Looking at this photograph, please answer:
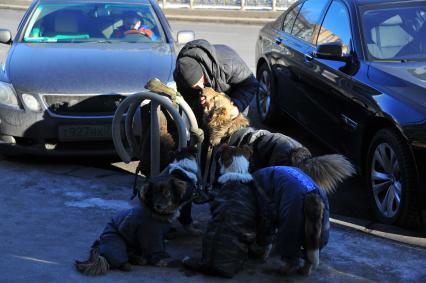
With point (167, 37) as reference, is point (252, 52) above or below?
below

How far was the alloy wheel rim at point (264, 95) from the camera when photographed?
7.85 metres

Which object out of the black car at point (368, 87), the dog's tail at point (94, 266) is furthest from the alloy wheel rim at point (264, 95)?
the dog's tail at point (94, 266)

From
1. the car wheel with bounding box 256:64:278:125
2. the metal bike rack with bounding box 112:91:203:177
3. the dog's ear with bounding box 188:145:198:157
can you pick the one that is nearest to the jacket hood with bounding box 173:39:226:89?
the metal bike rack with bounding box 112:91:203:177

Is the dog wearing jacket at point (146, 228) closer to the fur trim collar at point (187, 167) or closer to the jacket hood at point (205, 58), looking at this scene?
Result: the fur trim collar at point (187, 167)

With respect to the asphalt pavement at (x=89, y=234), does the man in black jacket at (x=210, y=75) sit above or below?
above

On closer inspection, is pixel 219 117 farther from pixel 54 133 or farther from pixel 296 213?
pixel 54 133

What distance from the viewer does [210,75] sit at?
15.3 ft

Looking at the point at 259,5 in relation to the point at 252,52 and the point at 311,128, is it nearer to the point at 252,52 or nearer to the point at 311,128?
the point at 252,52

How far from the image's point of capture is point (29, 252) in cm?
430

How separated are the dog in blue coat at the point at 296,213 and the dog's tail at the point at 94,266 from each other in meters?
1.04

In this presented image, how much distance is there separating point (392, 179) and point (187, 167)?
174cm

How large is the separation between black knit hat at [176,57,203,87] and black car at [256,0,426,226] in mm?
1460

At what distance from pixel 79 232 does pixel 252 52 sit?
32.0 ft

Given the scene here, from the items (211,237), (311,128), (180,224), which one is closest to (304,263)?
(211,237)
